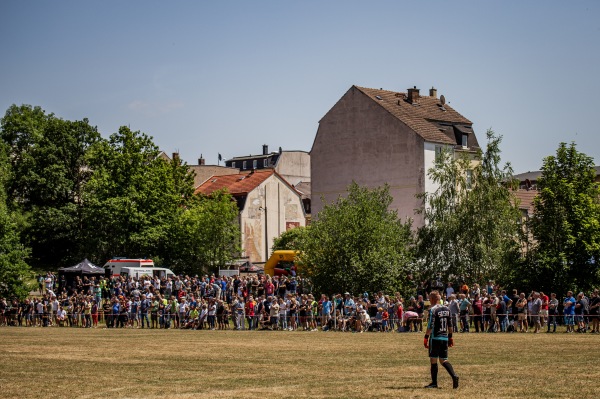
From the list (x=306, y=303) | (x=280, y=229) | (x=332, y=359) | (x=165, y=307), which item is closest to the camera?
(x=332, y=359)

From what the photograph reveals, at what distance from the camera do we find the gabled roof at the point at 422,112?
241ft

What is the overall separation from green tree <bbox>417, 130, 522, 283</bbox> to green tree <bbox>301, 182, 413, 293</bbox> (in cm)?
349

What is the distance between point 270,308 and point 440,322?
24.4 metres

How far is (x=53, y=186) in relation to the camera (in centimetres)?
8331

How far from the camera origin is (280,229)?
319ft

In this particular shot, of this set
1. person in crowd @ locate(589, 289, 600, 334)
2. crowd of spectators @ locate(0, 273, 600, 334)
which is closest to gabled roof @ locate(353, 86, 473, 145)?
crowd of spectators @ locate(0, 273, 600, 334)

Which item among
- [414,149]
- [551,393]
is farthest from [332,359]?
[414,149]

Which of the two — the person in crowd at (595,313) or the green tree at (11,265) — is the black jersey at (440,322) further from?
the green tree at (11,265)

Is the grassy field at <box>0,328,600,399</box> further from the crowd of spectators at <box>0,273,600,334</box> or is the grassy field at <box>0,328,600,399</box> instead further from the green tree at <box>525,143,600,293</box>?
the green tree at <box>525,143,600,293</box>

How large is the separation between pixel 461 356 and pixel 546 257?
65.7ft

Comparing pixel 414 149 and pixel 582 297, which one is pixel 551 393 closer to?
pixel 582 297

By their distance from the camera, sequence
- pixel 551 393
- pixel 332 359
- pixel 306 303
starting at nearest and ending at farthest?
pixel 551 393 → pixel 332 359 → pixel 306 303

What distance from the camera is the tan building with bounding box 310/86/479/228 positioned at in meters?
72.5

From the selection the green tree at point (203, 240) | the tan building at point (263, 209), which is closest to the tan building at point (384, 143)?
the green tree at point (203, 240)
